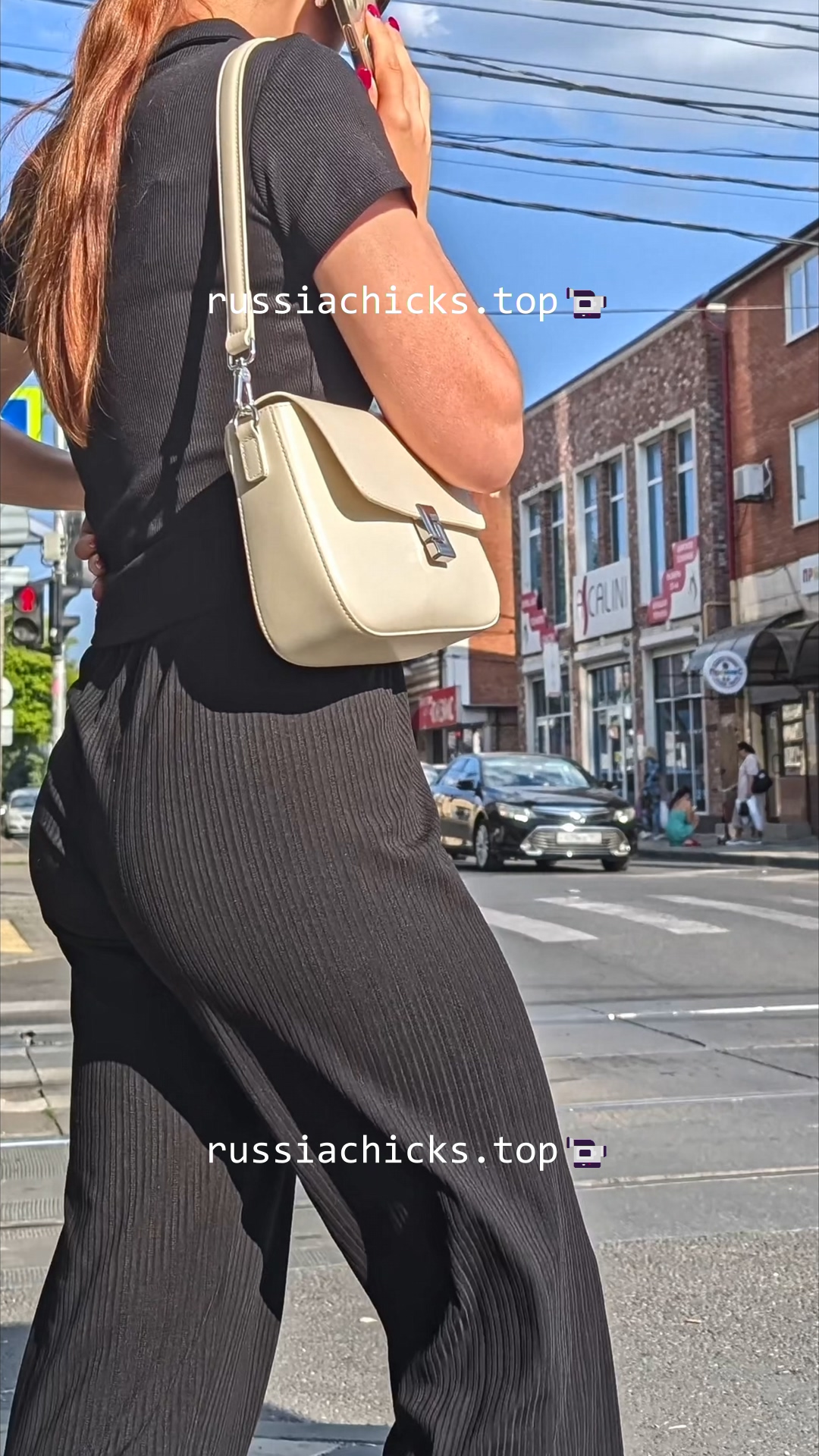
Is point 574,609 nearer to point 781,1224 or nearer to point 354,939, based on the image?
point 781,1224

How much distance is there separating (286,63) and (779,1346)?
2567 mm

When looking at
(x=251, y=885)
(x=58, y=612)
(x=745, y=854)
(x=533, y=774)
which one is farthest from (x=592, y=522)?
(x=251, y=885)

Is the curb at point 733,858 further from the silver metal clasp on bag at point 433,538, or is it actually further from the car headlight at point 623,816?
the silver metal clasp on bag at point 433,538

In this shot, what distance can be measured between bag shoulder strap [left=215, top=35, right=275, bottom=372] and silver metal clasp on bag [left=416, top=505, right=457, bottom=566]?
0.62 feet

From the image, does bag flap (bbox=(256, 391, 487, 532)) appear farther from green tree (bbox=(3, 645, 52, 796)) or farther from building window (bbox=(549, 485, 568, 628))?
green tree (bbox=(3, 645, 52, 796))

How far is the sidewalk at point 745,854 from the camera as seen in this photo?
20203 mm

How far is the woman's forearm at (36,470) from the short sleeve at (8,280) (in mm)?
174

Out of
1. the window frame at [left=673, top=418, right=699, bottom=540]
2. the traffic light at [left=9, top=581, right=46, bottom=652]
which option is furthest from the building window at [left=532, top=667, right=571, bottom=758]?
the traffic light at [left=9, top=581, right=46, bottom=652]

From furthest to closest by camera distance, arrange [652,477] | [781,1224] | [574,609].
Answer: [574,609] < [652,477] < [781,1224]

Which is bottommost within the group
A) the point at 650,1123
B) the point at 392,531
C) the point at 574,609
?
the point at 650,1123

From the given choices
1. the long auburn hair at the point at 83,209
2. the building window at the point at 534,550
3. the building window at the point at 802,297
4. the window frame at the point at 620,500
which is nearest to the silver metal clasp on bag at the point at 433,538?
the long auburn hair at the point at 83,209

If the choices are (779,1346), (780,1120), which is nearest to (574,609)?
(780,1120)

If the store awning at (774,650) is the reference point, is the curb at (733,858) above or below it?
below

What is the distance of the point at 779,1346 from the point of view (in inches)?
120
